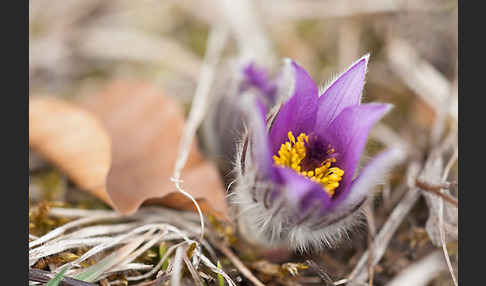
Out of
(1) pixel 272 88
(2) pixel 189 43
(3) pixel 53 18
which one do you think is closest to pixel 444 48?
(1) pixel 272 88

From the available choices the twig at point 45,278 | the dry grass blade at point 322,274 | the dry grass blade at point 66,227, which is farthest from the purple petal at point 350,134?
the dry grass blade at point 66,227

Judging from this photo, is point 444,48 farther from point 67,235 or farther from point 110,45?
point 67,235

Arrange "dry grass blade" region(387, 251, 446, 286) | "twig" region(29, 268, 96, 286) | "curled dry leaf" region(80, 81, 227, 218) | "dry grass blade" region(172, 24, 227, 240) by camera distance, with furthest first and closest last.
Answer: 1. "dry grass blade" region(172, 24, 227, 240)
2. "curled dry leaf" region(80, 81, 227, 218)
3. "dry grass blade" region(387, 251, 446, 286)
4. "twig" region(29, 268, 96, 286)

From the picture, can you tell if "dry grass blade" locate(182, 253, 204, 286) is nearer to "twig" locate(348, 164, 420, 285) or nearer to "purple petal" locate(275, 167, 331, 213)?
"purple petal" locate(275, 167, 331, 213)

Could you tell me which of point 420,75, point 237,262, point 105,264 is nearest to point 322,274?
point 237,262

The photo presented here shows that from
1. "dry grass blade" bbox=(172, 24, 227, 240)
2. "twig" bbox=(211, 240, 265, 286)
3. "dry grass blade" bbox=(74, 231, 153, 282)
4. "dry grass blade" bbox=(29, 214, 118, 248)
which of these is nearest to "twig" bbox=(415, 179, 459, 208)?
"twig" bbox=(211, 240, 265, 286)

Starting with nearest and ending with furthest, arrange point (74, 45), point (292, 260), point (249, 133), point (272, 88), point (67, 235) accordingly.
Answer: point (249, 133)
point (67, 235)
point (292, 260)
point (272, 88)
point (74, 45)

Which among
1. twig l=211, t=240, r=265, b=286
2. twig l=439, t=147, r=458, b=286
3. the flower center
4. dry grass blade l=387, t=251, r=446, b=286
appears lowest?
twig l=211, t=240, r=265, b=286
